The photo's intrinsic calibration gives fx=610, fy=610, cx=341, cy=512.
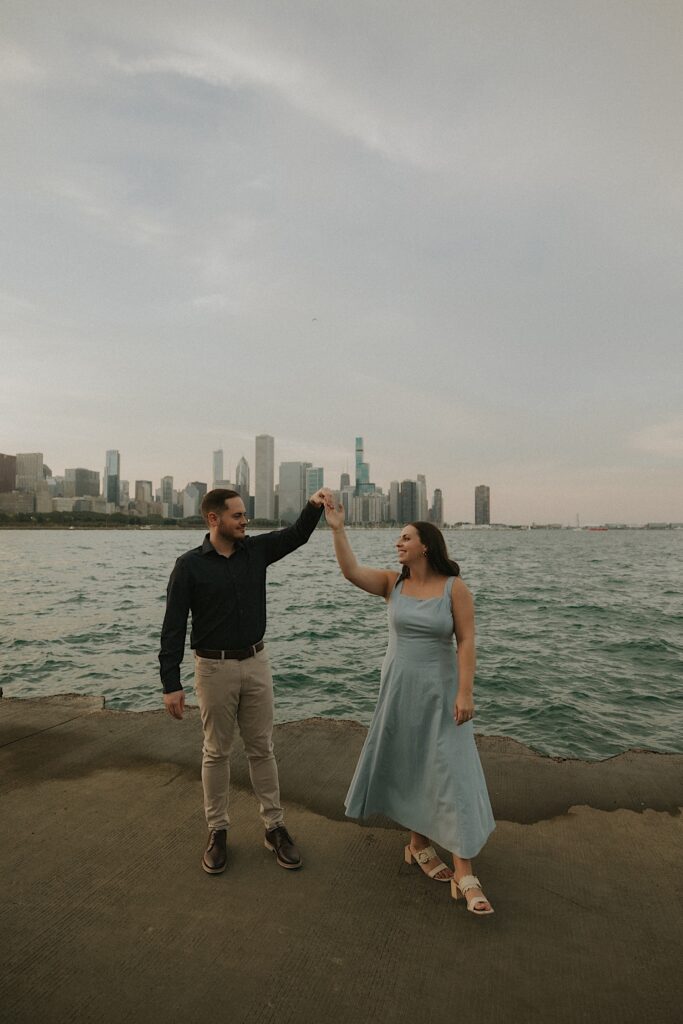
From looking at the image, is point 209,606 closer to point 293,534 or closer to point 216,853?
point 293,534

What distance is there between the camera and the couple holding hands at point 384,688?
10.9ft

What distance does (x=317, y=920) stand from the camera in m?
2.92

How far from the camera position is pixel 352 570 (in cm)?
368

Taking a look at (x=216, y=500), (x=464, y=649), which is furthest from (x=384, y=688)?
(x=216, y=500)

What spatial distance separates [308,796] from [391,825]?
63 cm

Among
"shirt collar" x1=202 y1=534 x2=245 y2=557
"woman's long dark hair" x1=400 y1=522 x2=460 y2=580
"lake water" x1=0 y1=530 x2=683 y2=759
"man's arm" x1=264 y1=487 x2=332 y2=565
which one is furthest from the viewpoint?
"lake water" x1=0 y1=530 x2=683 y2=759

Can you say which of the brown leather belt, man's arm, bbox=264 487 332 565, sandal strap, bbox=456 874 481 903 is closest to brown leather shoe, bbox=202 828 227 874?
the brown leather belt

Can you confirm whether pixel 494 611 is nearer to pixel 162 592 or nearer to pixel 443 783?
pixel 162 592

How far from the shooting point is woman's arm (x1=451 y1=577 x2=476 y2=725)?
3.27m

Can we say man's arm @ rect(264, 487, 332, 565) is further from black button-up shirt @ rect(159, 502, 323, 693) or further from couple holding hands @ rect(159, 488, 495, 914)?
black button-up shirt @ rect(159, 502, 323, 693)

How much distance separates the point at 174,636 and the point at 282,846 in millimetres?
1327

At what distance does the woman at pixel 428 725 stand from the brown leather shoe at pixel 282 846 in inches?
15.1

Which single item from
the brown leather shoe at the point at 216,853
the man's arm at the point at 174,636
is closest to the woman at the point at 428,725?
the brown leather shoe at the point at 216,853

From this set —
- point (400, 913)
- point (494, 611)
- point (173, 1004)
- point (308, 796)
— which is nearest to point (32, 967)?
point (173, 1004)
